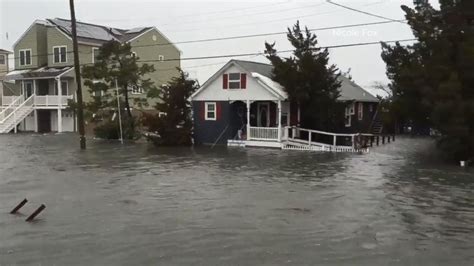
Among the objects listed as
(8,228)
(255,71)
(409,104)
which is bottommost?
(8,228)

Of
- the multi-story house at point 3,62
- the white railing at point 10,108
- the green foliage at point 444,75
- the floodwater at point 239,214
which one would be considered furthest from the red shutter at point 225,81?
the multi-story house at point 3,62

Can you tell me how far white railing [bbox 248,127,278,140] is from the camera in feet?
98.2

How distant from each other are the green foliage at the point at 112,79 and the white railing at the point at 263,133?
10.5 meters

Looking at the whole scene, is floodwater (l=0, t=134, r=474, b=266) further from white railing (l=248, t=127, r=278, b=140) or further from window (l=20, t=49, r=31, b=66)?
window (l=20, t=49, r=31, b=66)

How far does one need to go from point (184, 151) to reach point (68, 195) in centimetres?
1461

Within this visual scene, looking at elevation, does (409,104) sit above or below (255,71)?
below

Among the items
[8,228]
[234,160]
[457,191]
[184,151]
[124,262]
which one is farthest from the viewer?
[184,151]

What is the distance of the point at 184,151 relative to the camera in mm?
28141

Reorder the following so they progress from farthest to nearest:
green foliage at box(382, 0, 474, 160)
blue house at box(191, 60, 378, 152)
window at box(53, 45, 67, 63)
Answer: window at box(53, 45, 67, 63)
blue house at box(191, 60, 378, 152)
green foliage at box(382, 0, 474, 160)

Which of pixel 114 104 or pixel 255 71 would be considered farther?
pixel 114 104

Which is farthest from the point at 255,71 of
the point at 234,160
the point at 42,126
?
the point at 42,126

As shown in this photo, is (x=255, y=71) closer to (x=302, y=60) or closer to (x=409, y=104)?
(x=302, y=60)

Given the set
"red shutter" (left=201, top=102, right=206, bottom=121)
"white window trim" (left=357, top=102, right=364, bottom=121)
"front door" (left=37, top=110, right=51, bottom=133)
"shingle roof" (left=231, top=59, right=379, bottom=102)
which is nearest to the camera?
"shingle roof" (left=231, top=59, right=379, bottom=102)

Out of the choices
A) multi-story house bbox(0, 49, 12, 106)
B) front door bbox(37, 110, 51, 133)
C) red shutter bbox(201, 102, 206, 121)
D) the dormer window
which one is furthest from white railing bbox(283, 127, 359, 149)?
multi-story house bbox(0, 49, 12, 106)
